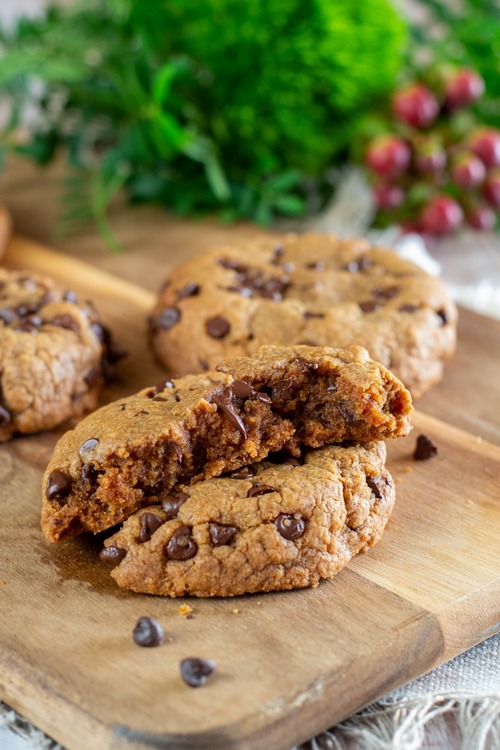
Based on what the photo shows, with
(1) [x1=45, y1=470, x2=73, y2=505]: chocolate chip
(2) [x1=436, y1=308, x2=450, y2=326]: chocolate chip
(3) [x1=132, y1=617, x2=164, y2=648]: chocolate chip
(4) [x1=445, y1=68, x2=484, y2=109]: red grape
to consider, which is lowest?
(3) [x1=132, y1=617, x2=164, y2=648]: chocolate chip

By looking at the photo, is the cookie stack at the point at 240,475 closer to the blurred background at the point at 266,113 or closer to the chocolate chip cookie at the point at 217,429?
the chocolate chip cookie at the point at 217,429

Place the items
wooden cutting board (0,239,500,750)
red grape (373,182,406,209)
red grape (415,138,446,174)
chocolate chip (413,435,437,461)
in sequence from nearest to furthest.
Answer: wooden cutting board (0,239,500,750), chocolate chip (413,435,437,461), red grape (415,138,446,174), red grape (373,182,406,209)

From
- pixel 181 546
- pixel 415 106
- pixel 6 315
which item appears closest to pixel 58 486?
pixel 181 546

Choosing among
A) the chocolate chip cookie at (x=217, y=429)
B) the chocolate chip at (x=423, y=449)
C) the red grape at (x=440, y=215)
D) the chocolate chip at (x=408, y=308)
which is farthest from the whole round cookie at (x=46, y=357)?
the red grape at (x=440, y=215)

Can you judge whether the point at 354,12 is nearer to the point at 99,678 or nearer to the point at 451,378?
the point at 451,378

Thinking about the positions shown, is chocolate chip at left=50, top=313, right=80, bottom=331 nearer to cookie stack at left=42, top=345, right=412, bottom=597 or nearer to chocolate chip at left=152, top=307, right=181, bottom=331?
chocolate chip at left=152, top=307, right=181, bottom=331

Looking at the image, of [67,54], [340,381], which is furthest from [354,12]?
[340,381]

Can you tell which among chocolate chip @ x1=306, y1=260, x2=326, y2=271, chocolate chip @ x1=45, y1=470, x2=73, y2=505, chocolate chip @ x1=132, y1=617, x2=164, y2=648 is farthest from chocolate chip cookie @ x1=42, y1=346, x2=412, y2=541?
chocolate chip @ x1=306, y1=260, x2=326, y2=271

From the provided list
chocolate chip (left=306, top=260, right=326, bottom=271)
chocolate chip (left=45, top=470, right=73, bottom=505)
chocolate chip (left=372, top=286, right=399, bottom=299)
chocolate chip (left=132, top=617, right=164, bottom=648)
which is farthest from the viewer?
chocolate chip (left=306, top=260, right=326, bottom=271)
